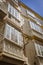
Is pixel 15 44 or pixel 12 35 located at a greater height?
pixel 12 35

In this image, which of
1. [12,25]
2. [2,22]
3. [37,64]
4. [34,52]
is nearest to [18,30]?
[12,25]

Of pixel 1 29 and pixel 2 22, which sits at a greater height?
pixel 2 22

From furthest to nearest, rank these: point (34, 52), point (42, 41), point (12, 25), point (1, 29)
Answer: point (42, 41), point (34, 52), point (12, 25), point (1, 29)

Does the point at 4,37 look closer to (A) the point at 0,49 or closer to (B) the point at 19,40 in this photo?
(A) the point at 0,49

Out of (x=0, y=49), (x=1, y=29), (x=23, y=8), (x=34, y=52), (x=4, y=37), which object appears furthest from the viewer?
(x=23, y=8)

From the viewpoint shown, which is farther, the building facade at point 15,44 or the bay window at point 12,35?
the bay window at point 12,35

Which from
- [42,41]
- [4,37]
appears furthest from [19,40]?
[42,41]

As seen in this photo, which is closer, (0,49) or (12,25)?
(0,49)

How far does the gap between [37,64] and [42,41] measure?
135 inches

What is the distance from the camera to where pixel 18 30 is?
10.4 metres

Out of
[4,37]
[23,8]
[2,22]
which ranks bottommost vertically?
[4,37]

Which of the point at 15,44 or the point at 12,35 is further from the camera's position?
the point at 12,35

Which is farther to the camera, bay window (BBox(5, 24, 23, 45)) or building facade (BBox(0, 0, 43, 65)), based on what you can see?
bay window (BBox(5, 24, 23, 45))

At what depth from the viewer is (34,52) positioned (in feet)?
35.5
